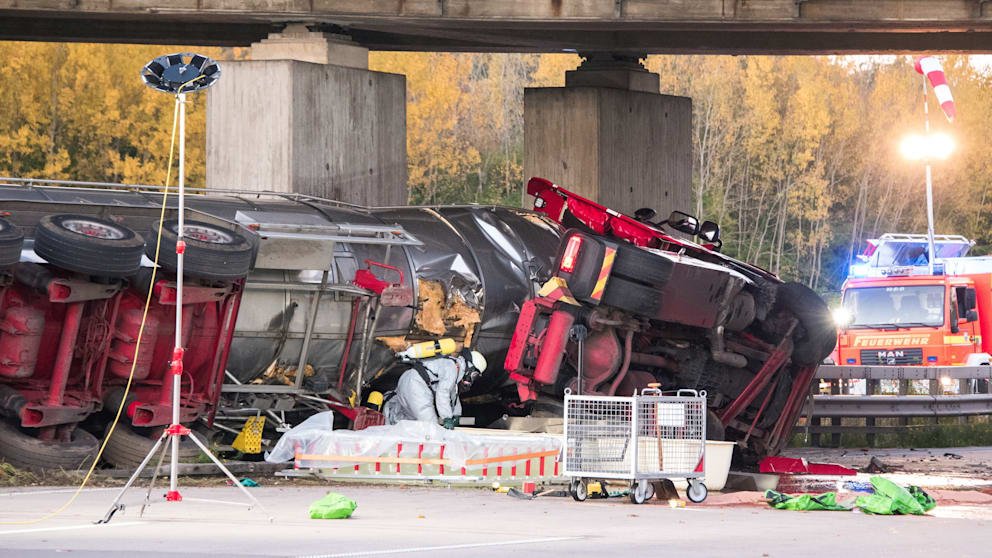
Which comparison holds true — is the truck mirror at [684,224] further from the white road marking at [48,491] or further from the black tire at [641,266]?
the white road marking at [48,491]

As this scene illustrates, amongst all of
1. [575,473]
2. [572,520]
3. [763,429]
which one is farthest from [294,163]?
[572,520]

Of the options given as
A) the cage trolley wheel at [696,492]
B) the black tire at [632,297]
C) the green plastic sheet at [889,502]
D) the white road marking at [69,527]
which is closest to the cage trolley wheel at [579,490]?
the cage trolley wheel at [696,492]

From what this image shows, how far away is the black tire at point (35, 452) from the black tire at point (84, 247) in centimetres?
149

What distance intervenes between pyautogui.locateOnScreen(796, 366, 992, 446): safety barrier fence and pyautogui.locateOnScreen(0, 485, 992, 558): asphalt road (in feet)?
31.9

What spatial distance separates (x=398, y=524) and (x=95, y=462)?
12.0ft

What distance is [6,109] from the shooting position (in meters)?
43.0

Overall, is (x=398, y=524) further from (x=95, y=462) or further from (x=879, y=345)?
(x=879, y=345)

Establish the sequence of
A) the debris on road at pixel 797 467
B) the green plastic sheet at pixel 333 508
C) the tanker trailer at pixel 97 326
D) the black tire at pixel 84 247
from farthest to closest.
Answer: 1. the debris on road at pixel 797 467
2. the tanker trailer at pixel 97 326
3. the black tire at pixel 84 247
4. the green plastic sheet at pixel 333 508

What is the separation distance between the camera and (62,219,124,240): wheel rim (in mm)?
13830

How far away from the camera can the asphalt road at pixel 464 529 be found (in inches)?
363

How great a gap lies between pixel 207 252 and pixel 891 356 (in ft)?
62.0

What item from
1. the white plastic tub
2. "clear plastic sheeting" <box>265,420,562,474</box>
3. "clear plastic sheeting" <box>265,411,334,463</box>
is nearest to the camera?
the white plastic tub

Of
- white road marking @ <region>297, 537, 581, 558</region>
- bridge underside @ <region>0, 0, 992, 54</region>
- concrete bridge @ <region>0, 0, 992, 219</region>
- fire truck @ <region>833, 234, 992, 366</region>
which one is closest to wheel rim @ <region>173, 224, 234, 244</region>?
white road marking @ <region>297, 537, 581, 558</region>

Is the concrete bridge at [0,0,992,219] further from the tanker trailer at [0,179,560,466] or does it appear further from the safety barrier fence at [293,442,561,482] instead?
the safety barrier fence at [293,442,561,482]
